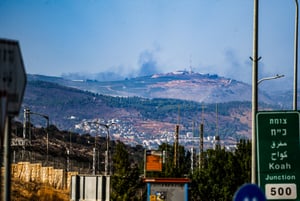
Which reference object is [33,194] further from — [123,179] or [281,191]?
[281,191]

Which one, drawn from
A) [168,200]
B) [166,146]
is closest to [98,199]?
[168,200]

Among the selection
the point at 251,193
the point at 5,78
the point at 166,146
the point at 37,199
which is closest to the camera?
the point at 5,78

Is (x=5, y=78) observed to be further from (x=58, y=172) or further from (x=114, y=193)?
(x=58, y=172)

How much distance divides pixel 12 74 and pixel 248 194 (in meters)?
4.69

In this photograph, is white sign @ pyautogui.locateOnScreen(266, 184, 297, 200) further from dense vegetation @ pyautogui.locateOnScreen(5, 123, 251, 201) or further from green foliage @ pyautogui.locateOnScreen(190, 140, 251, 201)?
green foliage @ pyautogui.locateOnScreen(190, 140, 251, 201)

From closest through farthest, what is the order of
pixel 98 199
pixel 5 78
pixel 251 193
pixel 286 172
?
pixel 5 78, pixel 251 193, pixel 286 172, pixel 98 199

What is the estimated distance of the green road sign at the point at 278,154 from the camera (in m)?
19.1

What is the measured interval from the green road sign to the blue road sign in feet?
17.5

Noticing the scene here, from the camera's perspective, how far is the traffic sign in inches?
403

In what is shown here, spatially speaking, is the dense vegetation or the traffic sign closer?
the traffic sign

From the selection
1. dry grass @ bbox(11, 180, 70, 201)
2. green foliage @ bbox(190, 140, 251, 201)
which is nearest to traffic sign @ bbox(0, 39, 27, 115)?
dry grass @ bbox(11, 180, 70, 201)

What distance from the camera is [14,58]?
10484 millimetres

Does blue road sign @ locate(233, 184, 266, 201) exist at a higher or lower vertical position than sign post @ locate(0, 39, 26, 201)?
lower

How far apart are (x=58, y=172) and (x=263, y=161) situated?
60391 mm
